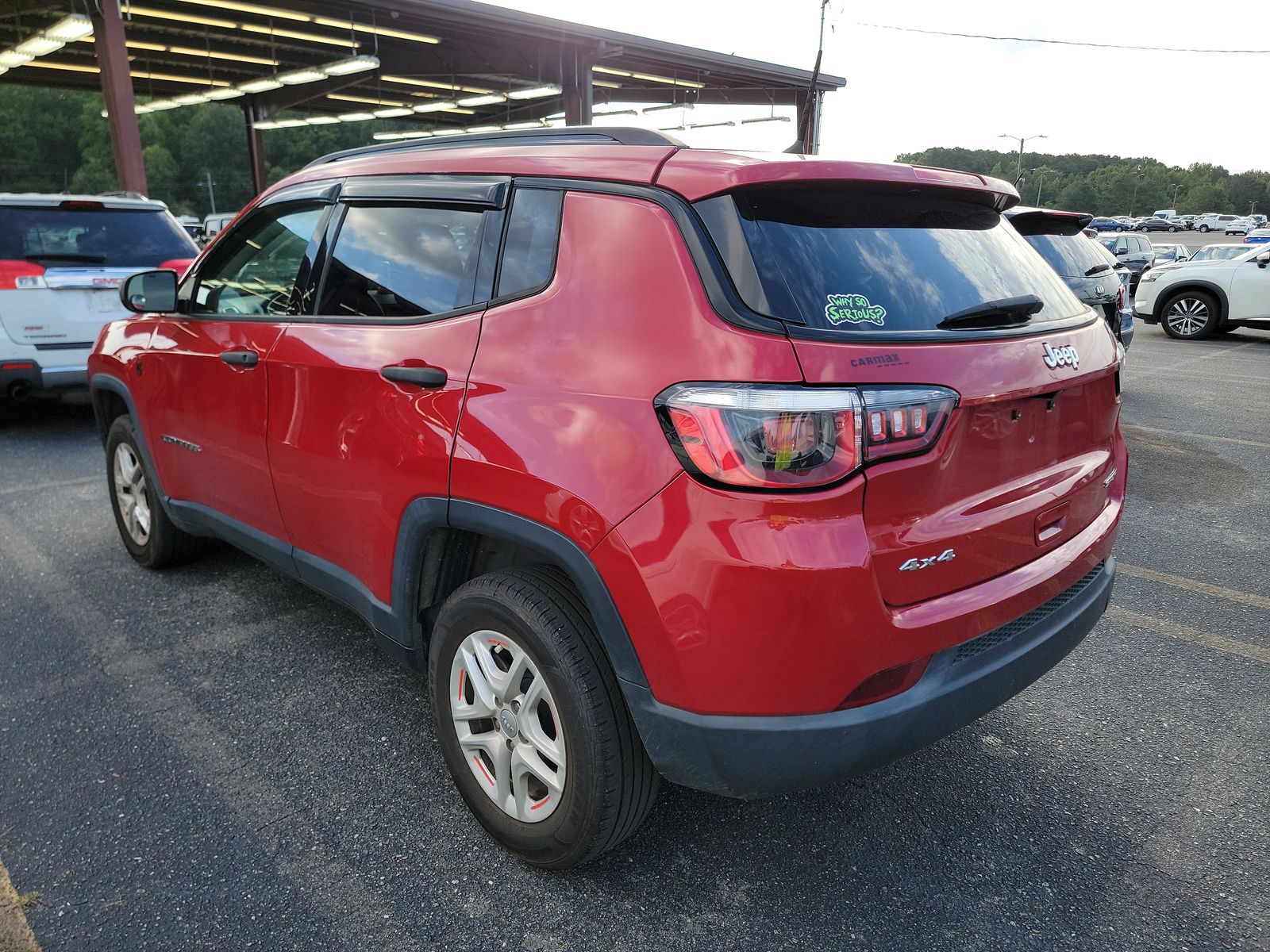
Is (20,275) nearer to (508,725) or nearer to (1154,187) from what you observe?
(508,725)

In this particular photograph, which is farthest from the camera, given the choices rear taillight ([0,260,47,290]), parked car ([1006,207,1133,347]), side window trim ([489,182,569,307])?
parked car ([1006,207,1133,347])

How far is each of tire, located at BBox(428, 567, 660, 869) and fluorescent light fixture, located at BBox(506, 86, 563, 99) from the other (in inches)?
797

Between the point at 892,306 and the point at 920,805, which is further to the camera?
the point at 920,805

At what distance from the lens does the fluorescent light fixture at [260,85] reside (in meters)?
20.7

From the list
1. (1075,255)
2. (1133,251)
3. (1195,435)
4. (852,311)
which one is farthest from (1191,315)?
(852,311)

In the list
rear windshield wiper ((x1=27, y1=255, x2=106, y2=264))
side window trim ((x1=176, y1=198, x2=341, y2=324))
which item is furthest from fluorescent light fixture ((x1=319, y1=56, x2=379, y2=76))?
side window trim ((x1=176, y1=198, x2=341, y2=324))

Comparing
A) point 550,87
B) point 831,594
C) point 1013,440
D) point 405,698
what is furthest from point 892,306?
point 550,87

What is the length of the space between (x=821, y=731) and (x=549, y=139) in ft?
5.38

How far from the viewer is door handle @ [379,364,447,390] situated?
234 cm

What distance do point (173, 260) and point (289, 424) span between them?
520cm

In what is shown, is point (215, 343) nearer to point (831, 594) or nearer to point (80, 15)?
point (831, 594)

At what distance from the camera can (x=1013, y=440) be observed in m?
2.08

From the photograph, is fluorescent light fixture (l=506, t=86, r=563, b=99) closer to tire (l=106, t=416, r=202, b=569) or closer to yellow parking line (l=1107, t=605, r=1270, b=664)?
tire (l=106, t=416, r=202, b=569)

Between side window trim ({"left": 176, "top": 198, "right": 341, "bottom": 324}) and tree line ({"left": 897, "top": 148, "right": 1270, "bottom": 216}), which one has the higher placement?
tree line ({"left": 897, "top": 148, "right": 1270, "bottom": 216})
